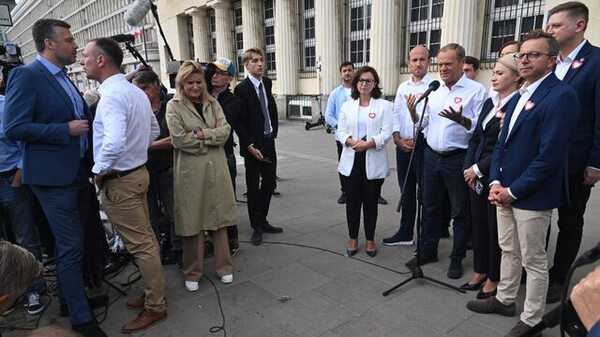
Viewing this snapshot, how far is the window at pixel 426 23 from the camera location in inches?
552

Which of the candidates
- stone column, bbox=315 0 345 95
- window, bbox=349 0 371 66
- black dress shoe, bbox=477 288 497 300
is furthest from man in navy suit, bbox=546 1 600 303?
window, bbox=349 0 371 66

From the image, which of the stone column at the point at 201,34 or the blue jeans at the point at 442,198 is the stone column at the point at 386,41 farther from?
the stone column at the point at 201,34

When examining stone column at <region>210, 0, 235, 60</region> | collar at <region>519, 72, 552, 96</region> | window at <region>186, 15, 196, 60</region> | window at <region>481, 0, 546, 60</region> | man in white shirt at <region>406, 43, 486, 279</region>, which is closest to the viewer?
collar at <region>519, 72, 552, 96</region>

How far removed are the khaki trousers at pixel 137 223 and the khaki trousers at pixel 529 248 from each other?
8.49 feet

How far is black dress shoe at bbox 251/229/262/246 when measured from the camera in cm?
448

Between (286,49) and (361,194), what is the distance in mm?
15910

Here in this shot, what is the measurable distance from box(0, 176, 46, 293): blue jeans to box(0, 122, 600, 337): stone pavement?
0.56 m

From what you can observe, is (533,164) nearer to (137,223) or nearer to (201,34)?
(137,223)

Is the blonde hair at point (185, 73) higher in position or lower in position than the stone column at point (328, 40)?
lower

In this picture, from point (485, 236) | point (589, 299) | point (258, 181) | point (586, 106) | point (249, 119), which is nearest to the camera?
point (589, 299)

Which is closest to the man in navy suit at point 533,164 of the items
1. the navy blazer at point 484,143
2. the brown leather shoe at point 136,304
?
the navy blazer at point 484,143

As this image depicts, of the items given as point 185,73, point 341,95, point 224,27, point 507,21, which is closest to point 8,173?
point 185,73

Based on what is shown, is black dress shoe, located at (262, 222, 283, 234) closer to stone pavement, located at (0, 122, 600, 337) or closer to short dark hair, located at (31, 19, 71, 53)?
stone pavement, located at (0, 122, 600, 337)

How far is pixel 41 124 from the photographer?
2.55 meters
